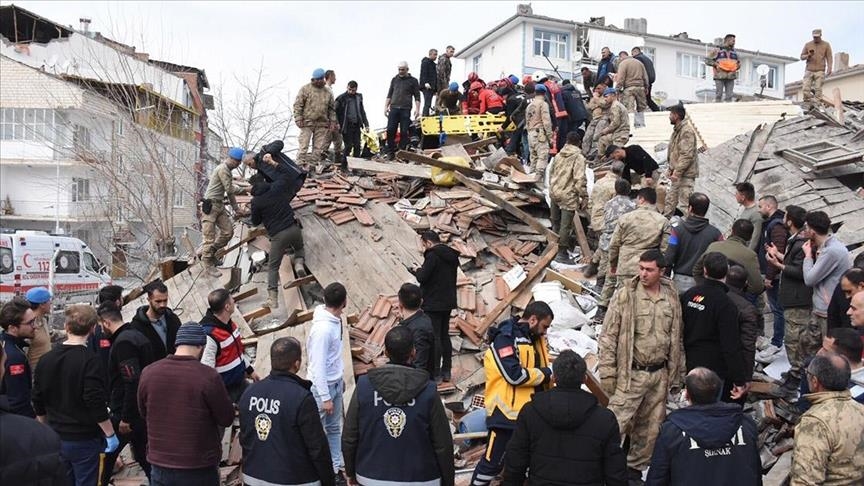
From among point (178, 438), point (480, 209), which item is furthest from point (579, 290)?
point (178, 438)


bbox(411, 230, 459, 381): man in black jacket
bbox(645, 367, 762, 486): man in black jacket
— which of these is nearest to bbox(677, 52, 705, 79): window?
bbox(411, 230, 459, 381): man in black jacket

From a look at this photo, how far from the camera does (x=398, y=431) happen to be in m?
4.17

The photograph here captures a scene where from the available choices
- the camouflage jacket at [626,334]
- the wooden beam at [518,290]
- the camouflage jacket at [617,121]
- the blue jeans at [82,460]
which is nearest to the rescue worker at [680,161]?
the wooden beam at [518,290]

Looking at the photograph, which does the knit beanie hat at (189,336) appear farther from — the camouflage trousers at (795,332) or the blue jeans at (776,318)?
the blue jeans at (776,318)

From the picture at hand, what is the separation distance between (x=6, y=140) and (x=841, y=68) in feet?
169

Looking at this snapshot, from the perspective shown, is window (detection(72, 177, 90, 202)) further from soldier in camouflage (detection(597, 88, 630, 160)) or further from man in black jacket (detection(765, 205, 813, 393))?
man in black jacket (detection(765, 205, 813, 393))

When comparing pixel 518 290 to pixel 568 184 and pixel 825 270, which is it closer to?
pixel 568 184

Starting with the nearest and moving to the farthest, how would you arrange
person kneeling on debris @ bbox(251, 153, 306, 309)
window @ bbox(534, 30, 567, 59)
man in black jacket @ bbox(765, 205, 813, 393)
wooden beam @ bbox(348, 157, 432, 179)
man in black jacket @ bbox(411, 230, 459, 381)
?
man in black jacket @ bbox(765, 205, 813, 393) → man in black jacket @ bbox(411, 230, 459, 381) → person kneeling on debris @ bbox(251, 153, 306, 309) → wooden beam @ bbox(348, 157, 432, 179) → window @ bbox(534, 30, 567, 59)

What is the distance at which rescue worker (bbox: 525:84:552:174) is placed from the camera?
1282 centimetres

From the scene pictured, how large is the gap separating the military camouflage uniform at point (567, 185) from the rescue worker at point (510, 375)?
218 inches

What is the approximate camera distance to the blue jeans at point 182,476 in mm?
4535

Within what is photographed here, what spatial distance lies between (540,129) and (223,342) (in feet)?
28.6

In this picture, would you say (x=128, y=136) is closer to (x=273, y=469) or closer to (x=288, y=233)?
(x=288, y=233)

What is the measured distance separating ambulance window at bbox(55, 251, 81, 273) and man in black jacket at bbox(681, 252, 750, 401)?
19.3 metres
